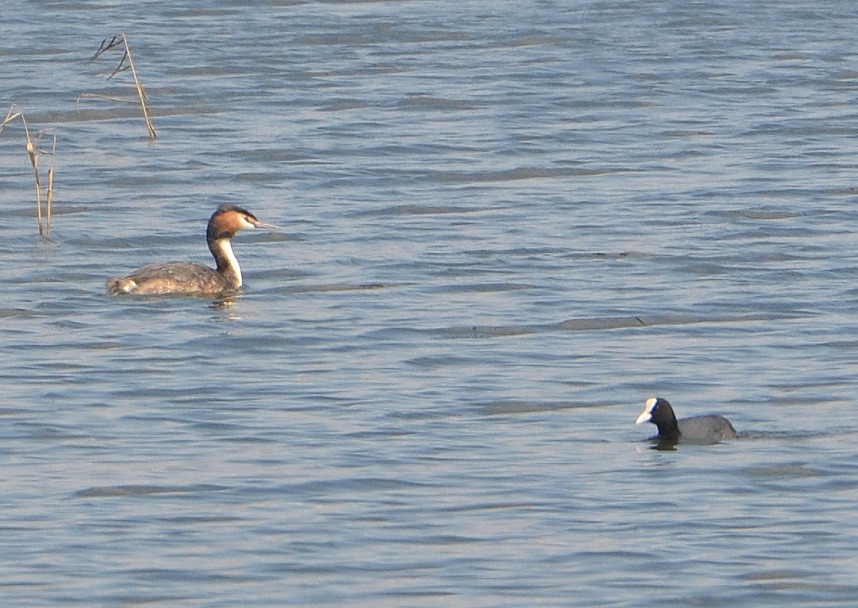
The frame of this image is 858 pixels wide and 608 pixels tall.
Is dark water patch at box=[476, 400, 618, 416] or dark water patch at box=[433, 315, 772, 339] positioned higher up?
dark water patch at box=[476, 400, 618, 416]

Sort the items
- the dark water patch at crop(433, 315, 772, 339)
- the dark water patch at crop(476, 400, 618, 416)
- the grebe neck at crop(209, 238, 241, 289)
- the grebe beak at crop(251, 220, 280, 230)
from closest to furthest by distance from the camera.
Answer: the dark water patch at crop(476, 400, 618, 416) < the dark water patch at crop(433, 315, 772, 339) < the grebe neck at crop(209, 238, 241, 289) < the grebe beak at crop(251, 220, 280, 230)

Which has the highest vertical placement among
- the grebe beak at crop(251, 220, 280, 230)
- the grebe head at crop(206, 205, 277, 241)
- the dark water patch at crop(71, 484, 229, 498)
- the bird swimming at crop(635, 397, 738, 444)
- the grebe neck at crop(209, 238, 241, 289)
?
the bird swimming at crop(635, 397, 738, 444)

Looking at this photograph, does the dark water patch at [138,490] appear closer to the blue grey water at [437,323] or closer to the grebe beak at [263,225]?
the blue grey water at [437,323]

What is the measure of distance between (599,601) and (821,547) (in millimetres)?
1124

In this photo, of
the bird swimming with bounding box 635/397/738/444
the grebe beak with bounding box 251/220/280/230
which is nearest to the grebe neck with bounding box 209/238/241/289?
the grebe beak with bounding box 251/220/280/230

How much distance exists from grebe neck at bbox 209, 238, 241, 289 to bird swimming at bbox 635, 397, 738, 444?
499cm

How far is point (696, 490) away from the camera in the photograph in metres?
10.8

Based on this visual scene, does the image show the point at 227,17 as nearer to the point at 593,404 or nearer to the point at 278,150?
the point at 278,150

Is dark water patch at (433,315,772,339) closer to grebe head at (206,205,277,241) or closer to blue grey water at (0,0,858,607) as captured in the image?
blue grey water at (0,0,858,607)

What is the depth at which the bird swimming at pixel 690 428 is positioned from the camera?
11.5 m

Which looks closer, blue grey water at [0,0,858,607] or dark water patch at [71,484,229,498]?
blue grey water at [0,0,858,607]

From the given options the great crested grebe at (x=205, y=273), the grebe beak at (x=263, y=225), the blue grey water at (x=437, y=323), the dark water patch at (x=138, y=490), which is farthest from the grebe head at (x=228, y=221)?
the dark water patch at (x=138, y=490)

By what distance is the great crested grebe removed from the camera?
1536 cm

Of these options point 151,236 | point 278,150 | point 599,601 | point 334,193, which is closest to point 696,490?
point 599,601
